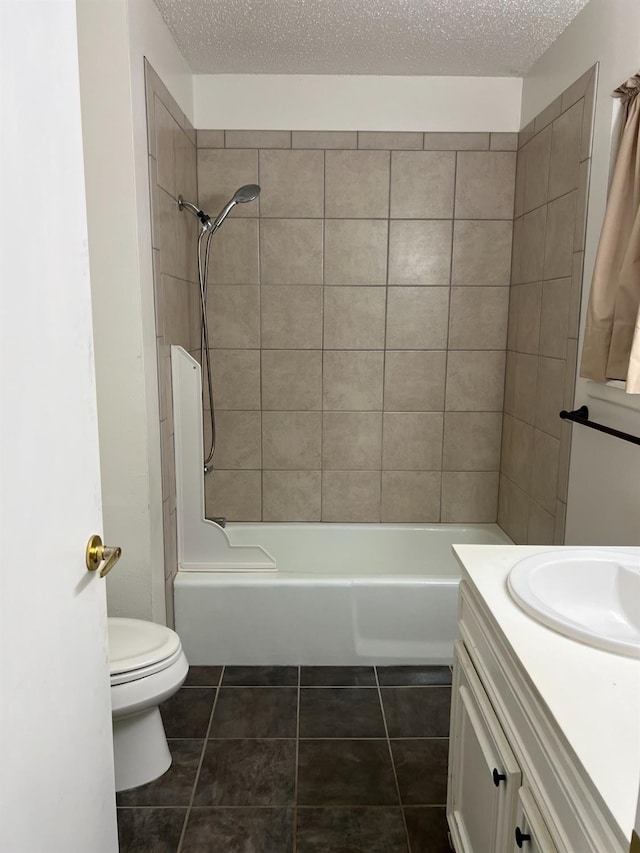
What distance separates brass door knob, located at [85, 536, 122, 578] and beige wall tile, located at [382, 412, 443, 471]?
2170mm

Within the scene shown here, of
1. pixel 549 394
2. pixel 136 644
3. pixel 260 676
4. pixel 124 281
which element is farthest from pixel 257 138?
pixel 260 676

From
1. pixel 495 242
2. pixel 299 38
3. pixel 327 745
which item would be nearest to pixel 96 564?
pixel 327 745

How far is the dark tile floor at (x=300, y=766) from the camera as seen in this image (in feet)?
5.85

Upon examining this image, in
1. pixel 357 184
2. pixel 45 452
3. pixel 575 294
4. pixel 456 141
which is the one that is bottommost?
pixel 45 452

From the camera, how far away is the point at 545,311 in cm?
263

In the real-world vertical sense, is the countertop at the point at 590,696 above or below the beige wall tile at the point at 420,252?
below

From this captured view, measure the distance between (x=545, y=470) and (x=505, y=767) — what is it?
5.41ft

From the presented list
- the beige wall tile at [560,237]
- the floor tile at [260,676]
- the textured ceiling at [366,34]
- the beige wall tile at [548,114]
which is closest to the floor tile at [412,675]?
the floor tile at [260,676]

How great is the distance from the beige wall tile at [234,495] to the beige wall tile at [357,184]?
4.41ft

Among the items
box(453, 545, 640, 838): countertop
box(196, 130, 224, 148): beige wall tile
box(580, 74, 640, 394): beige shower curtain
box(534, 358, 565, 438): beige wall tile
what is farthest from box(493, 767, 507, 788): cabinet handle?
box(196, 130, 224, 148): beige wall tile

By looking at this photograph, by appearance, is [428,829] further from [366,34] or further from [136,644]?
[366,34]

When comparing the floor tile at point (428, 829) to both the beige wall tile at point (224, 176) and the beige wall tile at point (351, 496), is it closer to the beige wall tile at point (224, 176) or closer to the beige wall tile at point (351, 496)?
the beige wall tile at point (351, 496)

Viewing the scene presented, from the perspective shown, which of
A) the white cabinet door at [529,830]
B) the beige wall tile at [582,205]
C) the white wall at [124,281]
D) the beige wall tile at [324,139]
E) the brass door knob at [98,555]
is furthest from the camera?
the beige wall tile at [324,139]

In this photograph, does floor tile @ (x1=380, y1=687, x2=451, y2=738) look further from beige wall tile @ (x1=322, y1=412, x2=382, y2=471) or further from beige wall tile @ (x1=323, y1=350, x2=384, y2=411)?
beige wall tile @ (x1=323, y1=350, x2=384, y2=411)
